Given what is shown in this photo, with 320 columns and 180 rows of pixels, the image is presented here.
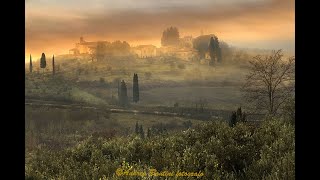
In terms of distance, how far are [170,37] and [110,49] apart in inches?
77.3

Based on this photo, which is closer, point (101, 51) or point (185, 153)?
point (101, 51)

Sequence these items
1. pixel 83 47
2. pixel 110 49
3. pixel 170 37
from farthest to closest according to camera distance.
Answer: pixel 83 47 → pixel 110 49 → pixel 170 37

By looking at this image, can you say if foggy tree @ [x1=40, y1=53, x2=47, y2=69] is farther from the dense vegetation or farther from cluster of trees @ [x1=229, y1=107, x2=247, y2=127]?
cluster of trees @ [x1=229, y1=107, x2=247, y2=127]

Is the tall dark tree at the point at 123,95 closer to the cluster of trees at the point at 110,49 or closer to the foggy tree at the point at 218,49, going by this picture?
the cluster of trees at the point at 110,49

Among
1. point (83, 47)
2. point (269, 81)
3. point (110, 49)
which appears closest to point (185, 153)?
point (269, 81)

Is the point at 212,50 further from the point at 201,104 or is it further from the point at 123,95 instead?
the point at 123,95

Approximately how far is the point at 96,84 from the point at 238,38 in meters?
5.01

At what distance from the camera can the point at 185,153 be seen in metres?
15.2

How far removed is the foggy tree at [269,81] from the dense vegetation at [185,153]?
0.98 metres

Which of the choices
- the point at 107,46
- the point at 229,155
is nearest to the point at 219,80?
the point at 229,155
